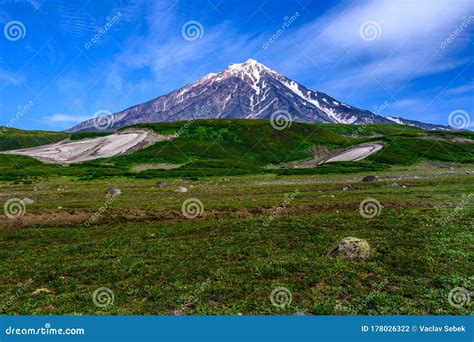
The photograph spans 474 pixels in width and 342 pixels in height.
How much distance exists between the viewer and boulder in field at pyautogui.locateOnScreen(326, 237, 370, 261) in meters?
26.6

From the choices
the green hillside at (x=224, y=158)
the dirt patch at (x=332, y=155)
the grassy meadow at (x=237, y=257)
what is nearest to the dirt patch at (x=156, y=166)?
the green hillside at (x=224, y=158)

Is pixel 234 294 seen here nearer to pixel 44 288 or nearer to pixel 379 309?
pixel 379 309

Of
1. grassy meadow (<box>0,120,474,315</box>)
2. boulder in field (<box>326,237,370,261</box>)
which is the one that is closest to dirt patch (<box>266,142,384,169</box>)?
grassy meadow (<box>0,120,474,315</box>)

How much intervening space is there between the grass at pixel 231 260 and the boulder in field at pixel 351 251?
0.88 metres

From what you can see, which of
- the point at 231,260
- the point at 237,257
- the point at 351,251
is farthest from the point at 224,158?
the point at 351,251

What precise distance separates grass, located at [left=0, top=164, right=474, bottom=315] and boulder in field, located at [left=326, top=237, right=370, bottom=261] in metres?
0.88

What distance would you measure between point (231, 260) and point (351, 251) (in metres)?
8.92

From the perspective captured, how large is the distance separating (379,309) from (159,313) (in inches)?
443

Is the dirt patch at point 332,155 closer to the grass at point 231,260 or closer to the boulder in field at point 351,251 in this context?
the grass at point 231,260

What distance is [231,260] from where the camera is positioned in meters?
28.1

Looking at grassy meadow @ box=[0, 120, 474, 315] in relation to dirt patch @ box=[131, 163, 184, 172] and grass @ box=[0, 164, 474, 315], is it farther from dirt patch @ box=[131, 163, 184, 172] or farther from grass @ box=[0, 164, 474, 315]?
dirt patch @ box=[131, 163, 184, 172]

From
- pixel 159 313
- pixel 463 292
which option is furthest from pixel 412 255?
pixel 159 313

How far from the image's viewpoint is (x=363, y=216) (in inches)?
1694

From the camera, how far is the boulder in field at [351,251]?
26594 mm
